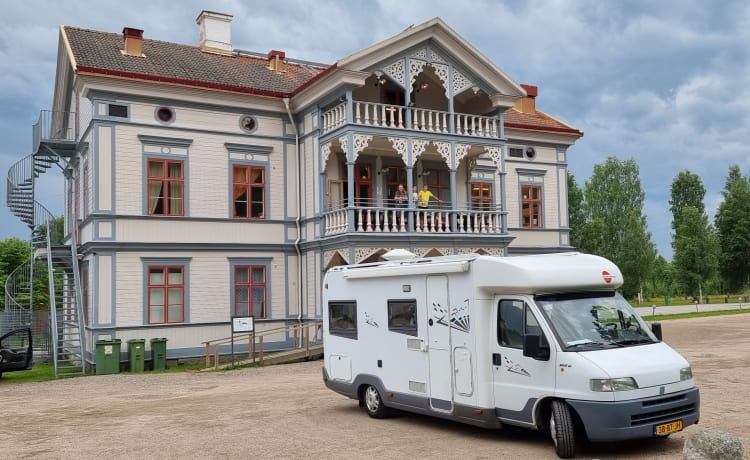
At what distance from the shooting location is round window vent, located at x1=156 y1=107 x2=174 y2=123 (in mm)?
22469

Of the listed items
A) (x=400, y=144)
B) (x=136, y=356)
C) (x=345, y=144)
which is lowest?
(x=136, y=356)

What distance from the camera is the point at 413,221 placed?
22.7 m

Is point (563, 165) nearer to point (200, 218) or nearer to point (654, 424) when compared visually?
point (200, 218)

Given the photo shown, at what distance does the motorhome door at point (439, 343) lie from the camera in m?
10.2

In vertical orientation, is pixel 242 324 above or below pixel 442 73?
below

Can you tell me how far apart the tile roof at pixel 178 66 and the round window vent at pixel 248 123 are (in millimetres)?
884

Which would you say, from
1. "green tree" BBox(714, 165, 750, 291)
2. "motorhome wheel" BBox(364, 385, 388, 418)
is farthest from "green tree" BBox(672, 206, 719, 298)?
"motorhome wheel" BBox(364, 385, 388, 418)

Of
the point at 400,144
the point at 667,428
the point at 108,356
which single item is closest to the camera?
the point at 667,428

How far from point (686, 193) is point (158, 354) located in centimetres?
7250

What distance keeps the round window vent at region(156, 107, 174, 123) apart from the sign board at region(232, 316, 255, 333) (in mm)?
6554

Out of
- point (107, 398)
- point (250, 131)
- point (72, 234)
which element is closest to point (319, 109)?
point (250, 131)

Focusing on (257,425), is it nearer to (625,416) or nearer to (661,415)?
(625,416)

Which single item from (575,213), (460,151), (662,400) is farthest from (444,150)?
(575,213)

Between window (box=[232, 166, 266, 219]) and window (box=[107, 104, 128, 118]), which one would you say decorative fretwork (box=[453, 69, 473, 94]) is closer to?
window (box=[232, 166, 266, 219])
